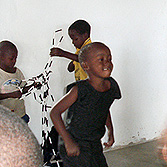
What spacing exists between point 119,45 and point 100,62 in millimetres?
1727

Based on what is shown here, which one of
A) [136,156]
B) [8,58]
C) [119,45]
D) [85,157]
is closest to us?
[85,157]

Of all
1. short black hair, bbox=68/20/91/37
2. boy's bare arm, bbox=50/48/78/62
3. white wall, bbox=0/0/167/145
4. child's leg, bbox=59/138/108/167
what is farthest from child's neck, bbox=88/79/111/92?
white wall, bbox=0/0/167/145

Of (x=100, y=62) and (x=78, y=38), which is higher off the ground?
(x=78, y=38)

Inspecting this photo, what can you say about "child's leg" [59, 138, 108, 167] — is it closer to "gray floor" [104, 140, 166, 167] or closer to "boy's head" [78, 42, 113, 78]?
"boy's head" [78, 42, 113, 78]

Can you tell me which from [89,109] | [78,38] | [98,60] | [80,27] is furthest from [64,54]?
[89,109]

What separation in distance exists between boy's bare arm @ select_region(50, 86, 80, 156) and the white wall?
144 centimetres

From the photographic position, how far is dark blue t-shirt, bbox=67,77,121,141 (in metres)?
1.80

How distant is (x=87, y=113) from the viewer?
1.80 m

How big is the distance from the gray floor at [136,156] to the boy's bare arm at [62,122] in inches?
60.7

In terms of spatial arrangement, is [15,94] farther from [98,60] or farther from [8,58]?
[98,60]

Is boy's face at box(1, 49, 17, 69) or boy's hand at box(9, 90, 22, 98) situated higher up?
boy's face at box(1, 49, 17, 69)

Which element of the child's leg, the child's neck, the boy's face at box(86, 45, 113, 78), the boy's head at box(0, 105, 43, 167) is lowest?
the child's leg

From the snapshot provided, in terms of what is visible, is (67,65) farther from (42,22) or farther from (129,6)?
(129,6)

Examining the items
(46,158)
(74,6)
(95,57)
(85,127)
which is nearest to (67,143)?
(85,127)
